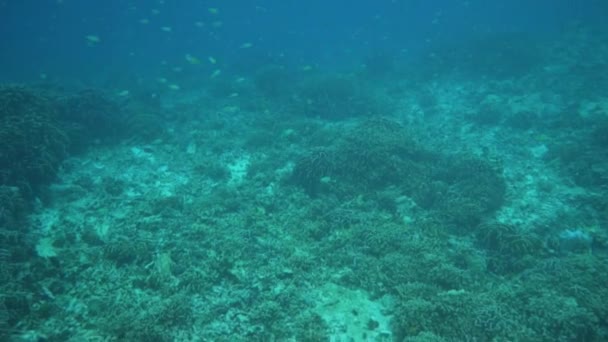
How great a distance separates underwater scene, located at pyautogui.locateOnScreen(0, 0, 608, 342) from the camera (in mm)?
7469

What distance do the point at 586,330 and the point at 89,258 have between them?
39.8 ft

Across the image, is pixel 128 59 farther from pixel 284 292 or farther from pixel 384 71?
pixel 284 292

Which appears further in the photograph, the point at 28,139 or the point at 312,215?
the point at 28,139

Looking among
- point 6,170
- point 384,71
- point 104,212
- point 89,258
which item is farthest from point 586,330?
point 384,71

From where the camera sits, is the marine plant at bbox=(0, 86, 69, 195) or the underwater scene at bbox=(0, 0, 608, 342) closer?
the underwater scene at bbox=(0, 0, 608, 342)

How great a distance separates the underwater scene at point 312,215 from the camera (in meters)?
7.47

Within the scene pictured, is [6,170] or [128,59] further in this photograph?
[128,59]

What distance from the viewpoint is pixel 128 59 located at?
54594 mm

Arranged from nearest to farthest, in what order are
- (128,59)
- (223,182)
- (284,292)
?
(284,292), (223,182), (128,59)

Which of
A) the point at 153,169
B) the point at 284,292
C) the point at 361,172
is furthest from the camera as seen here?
the point at 153,169

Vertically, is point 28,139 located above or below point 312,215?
above

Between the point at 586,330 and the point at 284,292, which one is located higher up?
the point at 586,330

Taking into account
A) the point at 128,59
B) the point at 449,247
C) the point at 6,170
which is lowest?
the point at 128,59

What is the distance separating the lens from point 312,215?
38.4 feet
